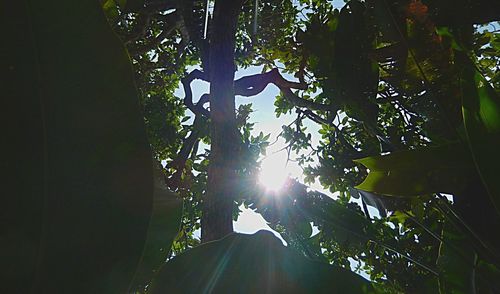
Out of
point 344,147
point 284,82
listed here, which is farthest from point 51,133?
point 344,147

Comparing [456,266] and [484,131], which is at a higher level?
[484,131]

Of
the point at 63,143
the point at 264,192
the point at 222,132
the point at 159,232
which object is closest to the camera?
the point at 63,143

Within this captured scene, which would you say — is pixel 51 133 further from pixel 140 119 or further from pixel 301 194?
pixel 301 194

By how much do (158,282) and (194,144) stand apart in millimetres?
3201

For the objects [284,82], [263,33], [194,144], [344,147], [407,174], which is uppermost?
[263,33]

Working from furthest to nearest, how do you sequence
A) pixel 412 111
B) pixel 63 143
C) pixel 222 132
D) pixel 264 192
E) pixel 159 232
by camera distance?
pixel 222 132
pixel 264 192
pixel 412 111
pixel 159 232
pixel 63 143

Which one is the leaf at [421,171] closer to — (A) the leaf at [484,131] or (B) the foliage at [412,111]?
(B) the foliage at [412,111]

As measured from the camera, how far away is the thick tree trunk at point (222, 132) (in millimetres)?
1535

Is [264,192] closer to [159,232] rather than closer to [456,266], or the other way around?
[456,266]

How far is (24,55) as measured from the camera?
0.51 ft

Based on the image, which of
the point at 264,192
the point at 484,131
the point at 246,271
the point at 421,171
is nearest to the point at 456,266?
the point at 421,171

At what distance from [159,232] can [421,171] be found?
0.38m

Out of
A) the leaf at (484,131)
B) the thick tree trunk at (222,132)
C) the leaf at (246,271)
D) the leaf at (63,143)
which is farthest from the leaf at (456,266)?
the thick tree trunk at (222,132)

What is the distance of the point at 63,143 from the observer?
0.53 ft
